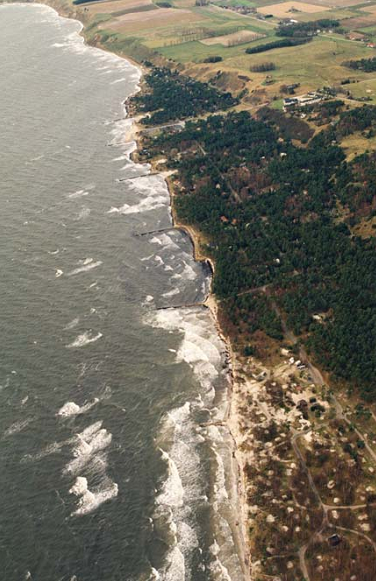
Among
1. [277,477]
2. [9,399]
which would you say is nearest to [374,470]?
[277,477]

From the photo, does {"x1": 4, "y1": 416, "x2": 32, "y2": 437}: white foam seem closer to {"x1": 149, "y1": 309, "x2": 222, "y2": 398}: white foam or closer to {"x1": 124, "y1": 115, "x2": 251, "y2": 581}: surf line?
{"x1": 149, "y1": 309, "x2": 222, "y2": 398}: white foam

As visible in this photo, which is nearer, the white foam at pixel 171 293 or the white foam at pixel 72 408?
the white foam at pixel 72 408

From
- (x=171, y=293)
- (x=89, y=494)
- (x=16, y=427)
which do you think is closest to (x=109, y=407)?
(x=16, y=427)

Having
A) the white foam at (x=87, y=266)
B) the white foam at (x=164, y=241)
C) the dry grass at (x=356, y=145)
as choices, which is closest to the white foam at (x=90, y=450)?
the white foam at (x=87, y=266)

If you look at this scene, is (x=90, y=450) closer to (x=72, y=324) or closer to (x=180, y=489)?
(x=180, y=489)

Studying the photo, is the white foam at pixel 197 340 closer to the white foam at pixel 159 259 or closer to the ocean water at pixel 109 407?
the ocean water at pixel 109 407

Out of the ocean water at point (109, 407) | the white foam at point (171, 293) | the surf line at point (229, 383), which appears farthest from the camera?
the white foam at point (171, 293)
